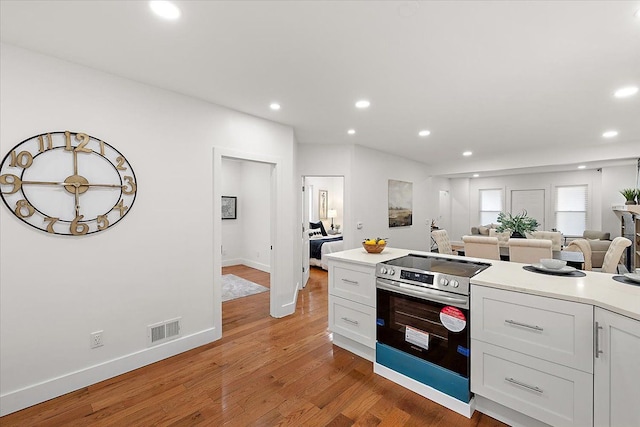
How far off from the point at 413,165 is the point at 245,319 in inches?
201

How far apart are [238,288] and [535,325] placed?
14.0ft

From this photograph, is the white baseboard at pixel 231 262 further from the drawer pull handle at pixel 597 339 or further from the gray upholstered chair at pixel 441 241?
the drawer pull handle at pixel 597 339

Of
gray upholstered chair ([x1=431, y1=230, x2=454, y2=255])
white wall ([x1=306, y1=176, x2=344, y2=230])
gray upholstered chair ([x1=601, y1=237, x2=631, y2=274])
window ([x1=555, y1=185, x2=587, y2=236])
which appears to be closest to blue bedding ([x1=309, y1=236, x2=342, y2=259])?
white wall ([x1=306, y1=176, x2=344, y2=230])

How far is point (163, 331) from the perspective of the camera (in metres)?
2.67

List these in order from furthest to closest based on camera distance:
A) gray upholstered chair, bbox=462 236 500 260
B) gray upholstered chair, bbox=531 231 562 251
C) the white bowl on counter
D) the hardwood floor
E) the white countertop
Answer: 1. gray upholstered chair, bbox=531 231 562 251
2. gray upholstered chair, bbox=462 236 500 260
3. the white bowl on counter
4. the hardwood floor
5. the white countertop

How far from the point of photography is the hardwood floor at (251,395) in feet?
6.22

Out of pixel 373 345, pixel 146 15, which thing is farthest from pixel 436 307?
pixel 146 15

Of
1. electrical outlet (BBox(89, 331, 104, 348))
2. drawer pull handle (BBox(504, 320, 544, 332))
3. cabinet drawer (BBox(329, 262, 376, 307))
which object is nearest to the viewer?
drawer pull handle (BBox(504, 320, 544, 332))

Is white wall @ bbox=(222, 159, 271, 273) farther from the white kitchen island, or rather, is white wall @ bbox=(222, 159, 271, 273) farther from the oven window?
the white kitchen island

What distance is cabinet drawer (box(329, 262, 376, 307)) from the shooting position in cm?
252

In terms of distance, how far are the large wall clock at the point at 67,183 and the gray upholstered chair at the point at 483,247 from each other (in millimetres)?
4189

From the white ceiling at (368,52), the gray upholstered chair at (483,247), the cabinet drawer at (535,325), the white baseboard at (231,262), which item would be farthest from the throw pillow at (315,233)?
the cabinet drawer at (535,325)

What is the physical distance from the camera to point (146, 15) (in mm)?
1659

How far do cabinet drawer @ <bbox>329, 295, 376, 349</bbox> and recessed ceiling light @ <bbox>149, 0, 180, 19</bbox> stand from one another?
2535 millimetres
